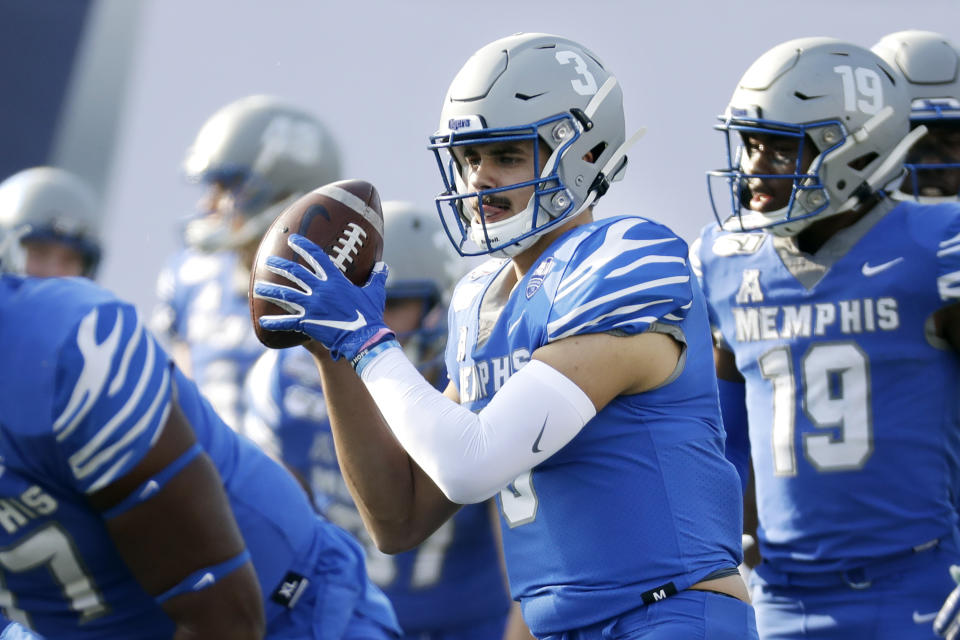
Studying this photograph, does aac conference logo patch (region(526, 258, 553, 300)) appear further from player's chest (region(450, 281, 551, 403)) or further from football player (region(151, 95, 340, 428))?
football player (region(151, 95, 340, 428))

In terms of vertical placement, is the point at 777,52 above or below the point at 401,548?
above

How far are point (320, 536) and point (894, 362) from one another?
49.6 inches

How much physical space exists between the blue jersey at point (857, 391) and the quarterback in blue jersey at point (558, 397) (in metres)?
0.87

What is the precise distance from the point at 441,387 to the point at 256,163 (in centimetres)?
162

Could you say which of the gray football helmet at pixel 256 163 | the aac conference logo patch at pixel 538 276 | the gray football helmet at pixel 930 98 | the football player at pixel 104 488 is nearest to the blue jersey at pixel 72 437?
the football player at pixel 104 488

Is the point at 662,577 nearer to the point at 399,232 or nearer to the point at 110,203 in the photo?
the point at 399,232

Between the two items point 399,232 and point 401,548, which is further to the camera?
point 399,232

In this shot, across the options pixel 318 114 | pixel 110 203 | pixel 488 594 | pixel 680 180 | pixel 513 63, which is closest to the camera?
pixel 513 63

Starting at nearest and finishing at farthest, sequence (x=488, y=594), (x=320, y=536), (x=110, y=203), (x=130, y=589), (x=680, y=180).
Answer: (x=130, y=589)
(x=320, y=536)
(x=488, y=594)
(x=680, y=180)
(x=110, y=203)

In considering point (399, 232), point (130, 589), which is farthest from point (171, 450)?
point (399, 232)

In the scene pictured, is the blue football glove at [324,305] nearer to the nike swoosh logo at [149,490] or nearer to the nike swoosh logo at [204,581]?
the nike swoosh logo at [149,490]

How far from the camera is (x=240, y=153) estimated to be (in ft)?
17.4

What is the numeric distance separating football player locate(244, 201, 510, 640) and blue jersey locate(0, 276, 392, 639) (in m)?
1.28

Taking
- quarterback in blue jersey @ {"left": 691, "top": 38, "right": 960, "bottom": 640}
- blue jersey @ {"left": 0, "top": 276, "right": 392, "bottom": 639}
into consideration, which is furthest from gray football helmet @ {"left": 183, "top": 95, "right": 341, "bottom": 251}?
blue jersey @ {"left": 0, "top": 276, "right": 392, "bottom": 639}
